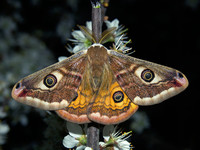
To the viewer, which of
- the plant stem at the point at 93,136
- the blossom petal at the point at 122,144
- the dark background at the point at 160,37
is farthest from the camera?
the dark background at the point at 160,37

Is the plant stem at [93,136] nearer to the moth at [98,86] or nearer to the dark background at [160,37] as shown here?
the moth at [98,86]

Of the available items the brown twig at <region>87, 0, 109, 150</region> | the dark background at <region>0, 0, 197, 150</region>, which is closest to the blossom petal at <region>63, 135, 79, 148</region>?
the brown twig at <region>87, 0, 109, 150</region>

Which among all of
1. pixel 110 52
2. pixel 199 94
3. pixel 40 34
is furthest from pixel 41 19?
pixel 110 52

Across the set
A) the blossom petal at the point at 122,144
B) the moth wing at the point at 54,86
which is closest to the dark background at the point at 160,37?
the blossom petal at the point at 122,144

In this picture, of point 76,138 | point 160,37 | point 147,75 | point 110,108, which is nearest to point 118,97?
point 110,108

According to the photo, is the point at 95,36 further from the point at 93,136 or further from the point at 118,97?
the point at 93,136

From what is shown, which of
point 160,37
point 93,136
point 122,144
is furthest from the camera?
point 160,37
